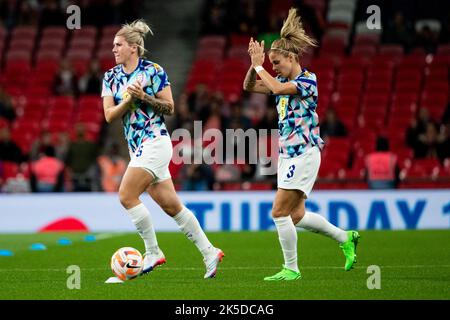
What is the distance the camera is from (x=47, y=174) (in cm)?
2012

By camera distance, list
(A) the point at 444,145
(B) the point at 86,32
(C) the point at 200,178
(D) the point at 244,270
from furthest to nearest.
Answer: (B) the point at 86,32 → (A) the point at 444,145 → (C) the point at 200,178 → (D) the point at 244,270

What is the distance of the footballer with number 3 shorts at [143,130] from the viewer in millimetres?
9820

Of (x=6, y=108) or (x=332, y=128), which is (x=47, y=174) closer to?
(x=6, y=108)

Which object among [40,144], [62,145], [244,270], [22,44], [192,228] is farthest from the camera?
[22,44]

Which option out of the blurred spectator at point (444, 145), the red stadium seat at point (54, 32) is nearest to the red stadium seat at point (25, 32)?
the red stadium seat at point (54, 32)

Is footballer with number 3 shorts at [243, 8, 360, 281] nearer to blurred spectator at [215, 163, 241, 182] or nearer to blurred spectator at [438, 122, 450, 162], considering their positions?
blurred spectator at [215, 163, 241, 182]

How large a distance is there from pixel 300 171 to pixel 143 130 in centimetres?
149

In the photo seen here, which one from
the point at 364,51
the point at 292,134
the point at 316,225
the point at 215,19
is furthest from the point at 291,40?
the point at 215,19

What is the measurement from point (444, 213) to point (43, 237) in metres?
6.63

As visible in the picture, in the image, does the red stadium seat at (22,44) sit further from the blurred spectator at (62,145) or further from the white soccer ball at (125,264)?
the white soccer ball at (125,264)

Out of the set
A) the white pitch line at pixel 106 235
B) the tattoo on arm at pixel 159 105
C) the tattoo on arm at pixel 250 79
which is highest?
the tattoo on arm at pixel 250 79

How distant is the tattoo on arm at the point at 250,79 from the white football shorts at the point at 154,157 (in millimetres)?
922
